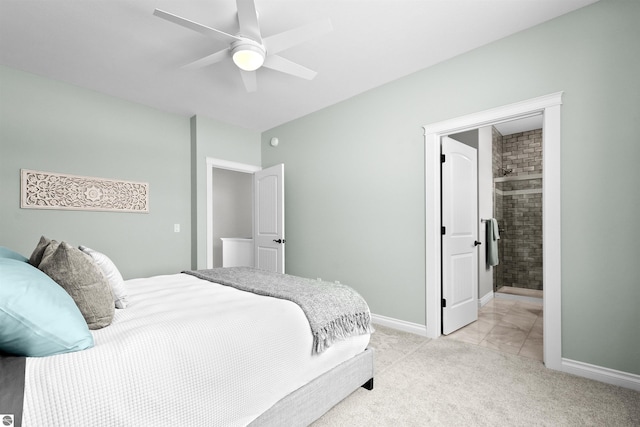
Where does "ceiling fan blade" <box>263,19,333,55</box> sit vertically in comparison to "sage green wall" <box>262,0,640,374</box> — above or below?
above

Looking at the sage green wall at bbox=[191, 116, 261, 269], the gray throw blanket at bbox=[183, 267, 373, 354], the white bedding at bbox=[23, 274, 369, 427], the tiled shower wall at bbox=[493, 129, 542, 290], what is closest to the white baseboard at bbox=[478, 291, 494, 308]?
the tiled shower wall at bbox=[493, 129, 542, 290]

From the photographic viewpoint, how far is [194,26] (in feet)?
6.12

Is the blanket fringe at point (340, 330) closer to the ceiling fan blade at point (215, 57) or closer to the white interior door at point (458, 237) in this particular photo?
the white interior door at point (458, 237)

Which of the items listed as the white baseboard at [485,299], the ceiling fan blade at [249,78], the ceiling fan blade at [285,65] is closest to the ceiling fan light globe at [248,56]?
the ceiling fan blade at [285,65]

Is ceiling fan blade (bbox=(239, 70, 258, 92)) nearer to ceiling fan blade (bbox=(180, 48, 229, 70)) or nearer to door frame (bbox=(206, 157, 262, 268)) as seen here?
ceiling fan blade (bbox=(180, 48, 229, 70))

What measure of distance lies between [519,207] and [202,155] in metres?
5.09

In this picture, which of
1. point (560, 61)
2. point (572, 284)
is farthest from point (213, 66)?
point (572, 284)

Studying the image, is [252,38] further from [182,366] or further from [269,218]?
[269,218]

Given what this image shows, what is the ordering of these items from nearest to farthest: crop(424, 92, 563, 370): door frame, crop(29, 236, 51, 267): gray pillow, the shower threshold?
1. crop(29, 236, 51, 267): gray pillow
2. crop(424, 92, 563, 370): door frame
3. the shower threshold

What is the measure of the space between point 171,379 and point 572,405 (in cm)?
222

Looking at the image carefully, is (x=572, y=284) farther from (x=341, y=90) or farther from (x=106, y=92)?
(x=106, y=92)

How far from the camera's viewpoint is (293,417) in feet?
4.79

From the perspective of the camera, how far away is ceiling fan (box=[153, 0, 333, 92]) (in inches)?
71.4

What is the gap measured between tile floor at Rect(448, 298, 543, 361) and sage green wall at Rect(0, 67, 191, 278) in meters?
3.57
